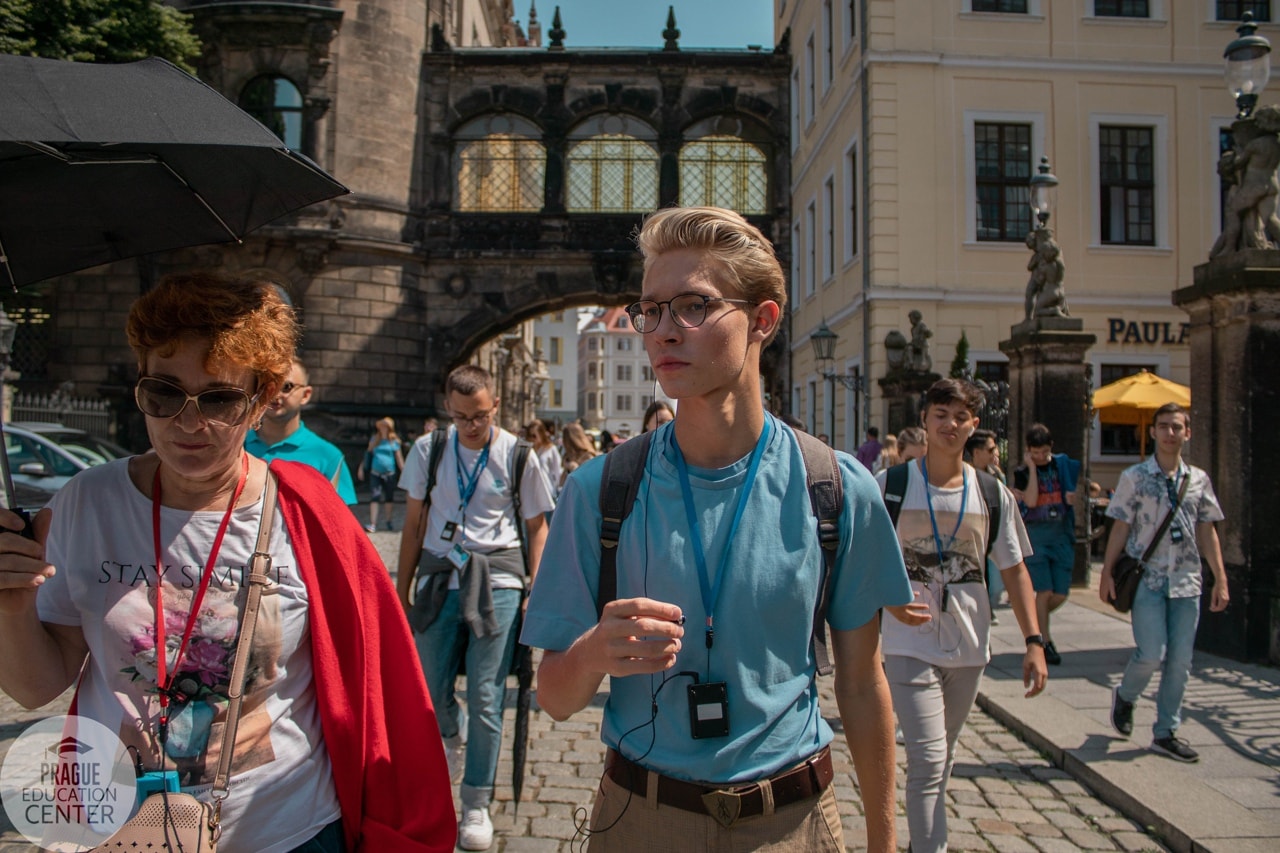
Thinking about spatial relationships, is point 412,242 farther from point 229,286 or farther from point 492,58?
point 229,286

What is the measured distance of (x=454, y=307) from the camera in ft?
84.8

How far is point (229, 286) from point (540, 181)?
2496cm

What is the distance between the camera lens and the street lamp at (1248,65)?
786cm

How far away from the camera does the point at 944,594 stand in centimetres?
408

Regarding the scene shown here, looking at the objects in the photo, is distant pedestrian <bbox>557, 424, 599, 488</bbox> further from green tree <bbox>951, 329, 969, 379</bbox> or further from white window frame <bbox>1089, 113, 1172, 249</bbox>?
white window frame <bbox>1089, 113, 1172, 249</bbox>

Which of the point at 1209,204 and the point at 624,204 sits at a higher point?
the point at 624,204

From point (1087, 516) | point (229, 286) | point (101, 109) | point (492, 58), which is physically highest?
point (492, 58)

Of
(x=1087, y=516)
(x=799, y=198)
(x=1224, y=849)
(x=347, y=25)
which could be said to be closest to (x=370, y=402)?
(x=347, y=25)

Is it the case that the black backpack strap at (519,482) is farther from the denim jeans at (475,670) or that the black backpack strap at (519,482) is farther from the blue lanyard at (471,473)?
the denim jeans at (475,670)

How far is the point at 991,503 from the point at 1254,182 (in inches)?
229

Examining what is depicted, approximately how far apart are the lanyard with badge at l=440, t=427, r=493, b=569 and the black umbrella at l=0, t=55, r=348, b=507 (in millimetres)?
2212

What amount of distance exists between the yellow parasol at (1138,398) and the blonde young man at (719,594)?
15070 millimetres

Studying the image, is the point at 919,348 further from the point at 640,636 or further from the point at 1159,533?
the point at 640,636

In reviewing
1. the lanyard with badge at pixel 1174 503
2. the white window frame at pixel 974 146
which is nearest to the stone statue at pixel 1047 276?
the white window frame at pixel 974 146
